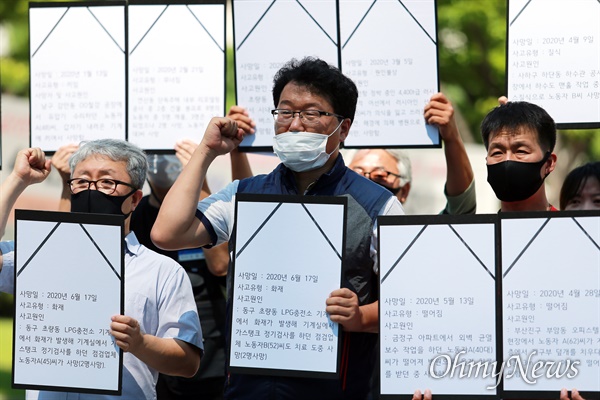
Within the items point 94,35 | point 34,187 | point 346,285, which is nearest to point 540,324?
point 346,285

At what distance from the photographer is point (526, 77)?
461 centimetres

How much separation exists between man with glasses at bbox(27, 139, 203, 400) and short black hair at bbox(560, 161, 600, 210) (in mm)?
1754

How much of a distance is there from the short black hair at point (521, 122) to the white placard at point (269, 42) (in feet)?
3.24

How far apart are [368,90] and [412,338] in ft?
5.03

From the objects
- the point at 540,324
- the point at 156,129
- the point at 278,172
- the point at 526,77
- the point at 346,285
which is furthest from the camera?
the point at 156,129

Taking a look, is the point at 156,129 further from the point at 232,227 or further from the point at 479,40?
the point at 479,40

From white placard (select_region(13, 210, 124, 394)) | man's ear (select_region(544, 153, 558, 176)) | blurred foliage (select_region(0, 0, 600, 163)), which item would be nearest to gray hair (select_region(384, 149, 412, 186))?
man's ear (select_region(544, 153, 558, 176))

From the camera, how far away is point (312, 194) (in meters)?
4.00

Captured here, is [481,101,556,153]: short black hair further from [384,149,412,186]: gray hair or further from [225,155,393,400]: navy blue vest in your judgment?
[384,149,412,186]: gray hair

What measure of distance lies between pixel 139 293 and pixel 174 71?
1.38 m

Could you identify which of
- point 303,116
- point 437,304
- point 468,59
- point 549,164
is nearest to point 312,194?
point 303,116

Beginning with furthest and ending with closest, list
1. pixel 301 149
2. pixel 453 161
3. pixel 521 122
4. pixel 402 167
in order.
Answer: pixel 402 167 < pixel 453 161 < pixel 521 122 < pixel 301 149

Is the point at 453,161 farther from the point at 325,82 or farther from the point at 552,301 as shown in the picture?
the point at 552,301

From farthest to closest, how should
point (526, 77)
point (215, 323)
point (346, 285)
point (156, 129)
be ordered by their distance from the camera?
1. point (215, 323)
2. point (156, 129)
3. point (526, 77)
4. point (346, 285)
